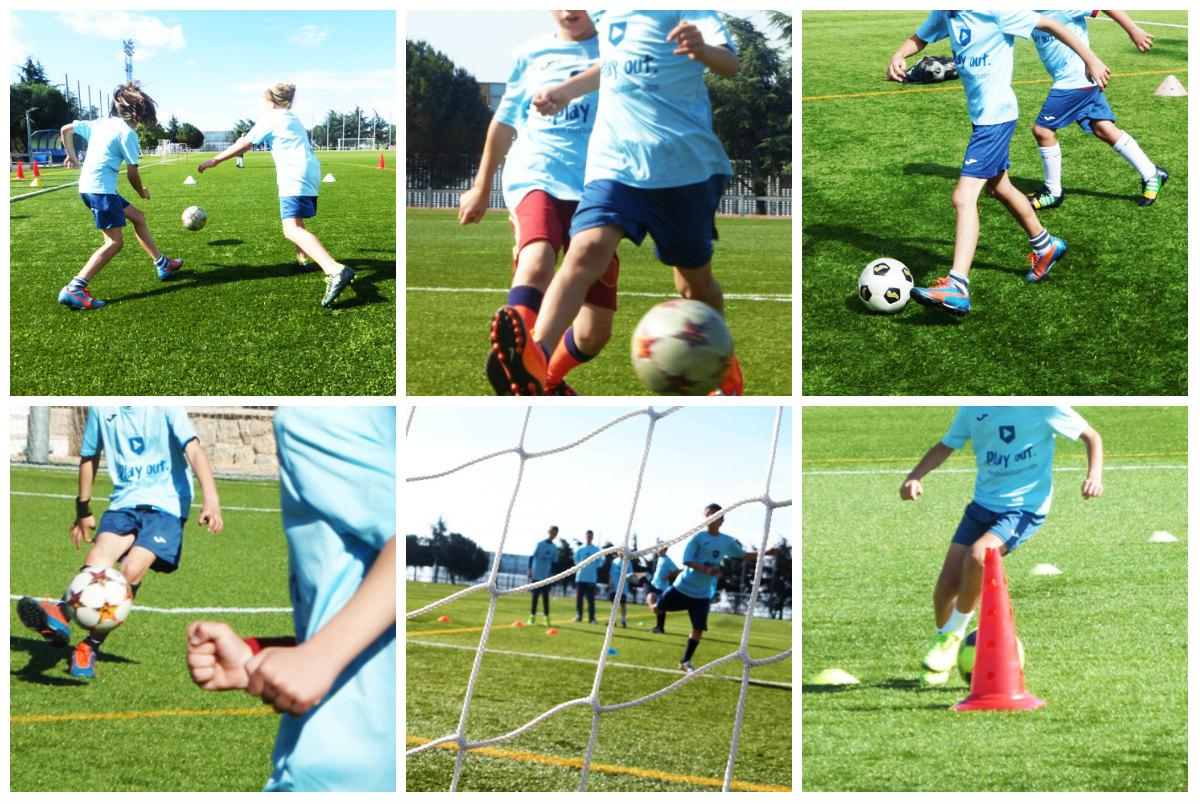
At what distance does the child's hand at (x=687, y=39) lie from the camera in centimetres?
314

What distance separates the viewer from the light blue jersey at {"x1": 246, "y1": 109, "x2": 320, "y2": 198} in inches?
163

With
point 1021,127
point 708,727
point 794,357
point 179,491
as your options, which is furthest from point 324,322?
point 1021,127

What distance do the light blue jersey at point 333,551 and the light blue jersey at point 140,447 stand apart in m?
1.77

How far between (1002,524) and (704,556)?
1329 mm

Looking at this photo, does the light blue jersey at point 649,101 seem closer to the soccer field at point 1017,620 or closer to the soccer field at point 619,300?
the soccer field at point 619,300

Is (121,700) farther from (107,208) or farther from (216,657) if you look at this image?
(216,657)

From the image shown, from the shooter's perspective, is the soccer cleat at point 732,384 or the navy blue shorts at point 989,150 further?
the navy blue shorts at point 989,150

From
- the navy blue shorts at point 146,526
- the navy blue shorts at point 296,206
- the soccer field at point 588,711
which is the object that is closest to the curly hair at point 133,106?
the navy blue shorts at point 296,206

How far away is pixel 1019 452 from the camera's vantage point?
3.66m

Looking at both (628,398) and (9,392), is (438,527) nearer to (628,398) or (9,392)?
(628,398)

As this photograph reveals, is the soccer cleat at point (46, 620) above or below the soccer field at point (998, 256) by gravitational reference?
below

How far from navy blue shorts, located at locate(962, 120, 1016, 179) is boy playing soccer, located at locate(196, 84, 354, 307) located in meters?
2.33

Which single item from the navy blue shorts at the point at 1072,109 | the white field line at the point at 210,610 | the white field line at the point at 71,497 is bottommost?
the white field line at the point at 210,610

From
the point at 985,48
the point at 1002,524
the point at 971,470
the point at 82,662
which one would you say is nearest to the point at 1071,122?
the point at 985,48
